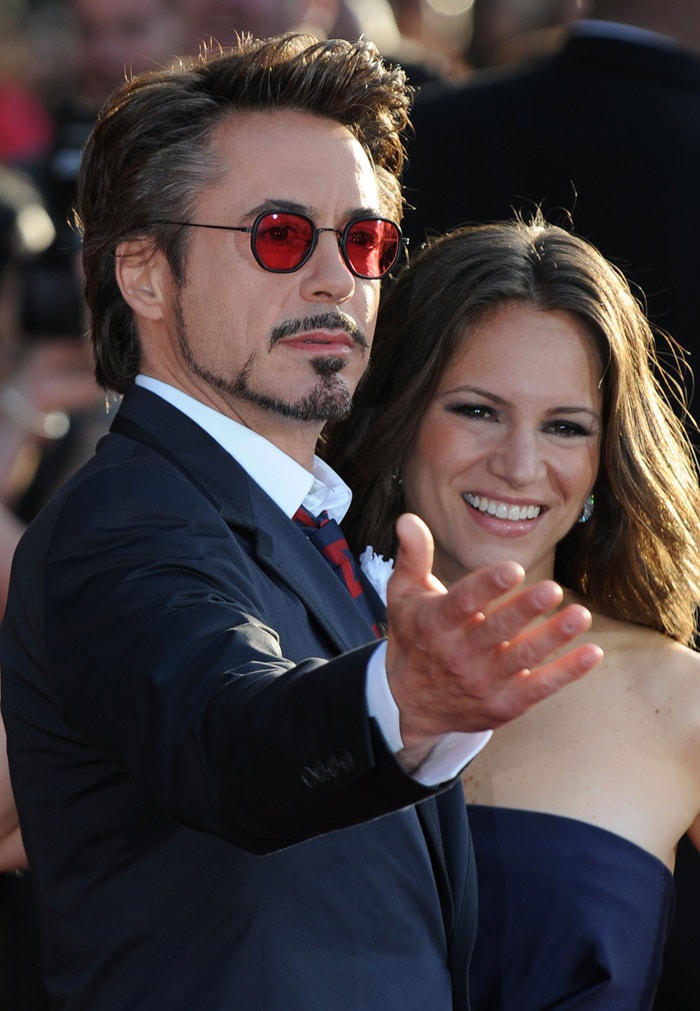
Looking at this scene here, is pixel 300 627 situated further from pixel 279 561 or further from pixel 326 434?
pixel 326 434

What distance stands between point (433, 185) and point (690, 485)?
2.96 feet

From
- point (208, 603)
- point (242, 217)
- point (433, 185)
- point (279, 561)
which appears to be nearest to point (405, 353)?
point (433, 185)

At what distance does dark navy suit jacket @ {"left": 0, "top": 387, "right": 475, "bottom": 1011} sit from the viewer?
1.56 metres

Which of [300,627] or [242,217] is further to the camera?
[242,217]

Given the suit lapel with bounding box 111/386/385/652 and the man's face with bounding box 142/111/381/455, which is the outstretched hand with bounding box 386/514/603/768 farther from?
the man's face with bounding box 142/111/381/455

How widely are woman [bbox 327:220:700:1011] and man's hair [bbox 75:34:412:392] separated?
548mm

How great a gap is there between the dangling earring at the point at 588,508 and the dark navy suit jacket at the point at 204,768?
0.99 meters

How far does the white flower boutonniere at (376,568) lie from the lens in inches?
112

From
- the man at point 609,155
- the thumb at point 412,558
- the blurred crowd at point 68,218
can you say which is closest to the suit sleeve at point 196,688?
the thumb at point 412,558

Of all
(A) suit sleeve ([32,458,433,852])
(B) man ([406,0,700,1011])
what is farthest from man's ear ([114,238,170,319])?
(B) man ([406,0,700,1011])

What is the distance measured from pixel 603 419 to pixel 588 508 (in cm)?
19

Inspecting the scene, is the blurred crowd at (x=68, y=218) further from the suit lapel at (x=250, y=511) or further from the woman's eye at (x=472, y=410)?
the suit lapel at (x=250, y=511)

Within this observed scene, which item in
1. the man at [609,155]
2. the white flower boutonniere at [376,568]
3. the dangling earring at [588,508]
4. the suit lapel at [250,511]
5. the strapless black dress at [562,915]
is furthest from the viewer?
the man at [609,155]

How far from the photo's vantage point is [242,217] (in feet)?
7.54
